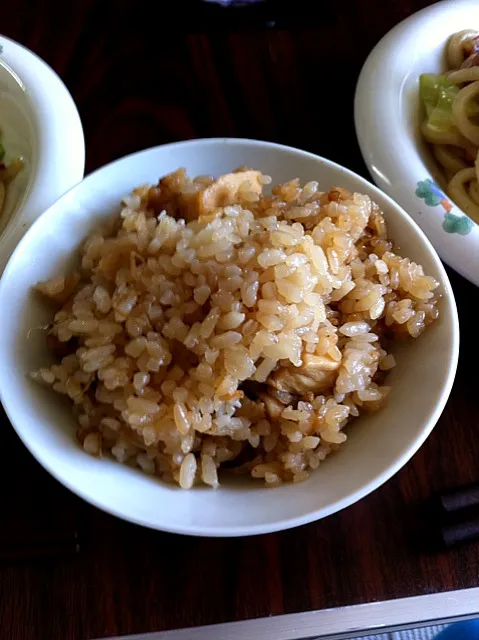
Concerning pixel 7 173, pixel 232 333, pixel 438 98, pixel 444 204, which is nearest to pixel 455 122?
pixel 438 98

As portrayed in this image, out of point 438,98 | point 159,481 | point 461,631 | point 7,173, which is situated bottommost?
point 461,631

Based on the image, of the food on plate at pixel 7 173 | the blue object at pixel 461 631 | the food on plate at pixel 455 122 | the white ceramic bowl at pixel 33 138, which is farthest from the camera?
the food on plate at pixel 455 122

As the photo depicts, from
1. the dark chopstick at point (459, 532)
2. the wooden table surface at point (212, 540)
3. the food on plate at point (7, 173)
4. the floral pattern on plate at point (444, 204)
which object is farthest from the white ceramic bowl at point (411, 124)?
the food on plate at point (7, 173)

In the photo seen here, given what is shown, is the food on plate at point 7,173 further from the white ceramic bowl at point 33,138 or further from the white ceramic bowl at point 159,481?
the white ceramic bowl at point 159,481

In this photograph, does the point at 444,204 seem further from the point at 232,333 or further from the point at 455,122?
the point at 232,333

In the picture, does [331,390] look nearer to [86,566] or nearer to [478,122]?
[86,566]

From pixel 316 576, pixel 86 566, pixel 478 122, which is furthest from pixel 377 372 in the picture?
pixel 478 122

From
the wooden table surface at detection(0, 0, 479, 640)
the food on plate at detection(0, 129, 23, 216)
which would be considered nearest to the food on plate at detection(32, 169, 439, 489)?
the wooden table surface at detection(0, 0, 479, 640)
